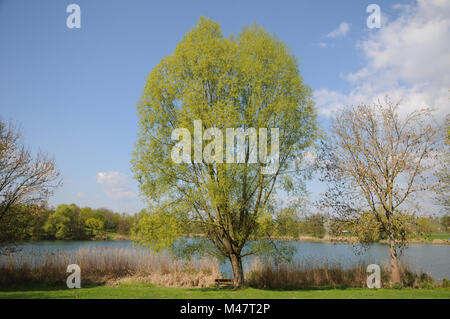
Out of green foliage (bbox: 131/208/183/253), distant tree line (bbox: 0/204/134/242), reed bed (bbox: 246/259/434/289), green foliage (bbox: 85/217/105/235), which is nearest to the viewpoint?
green foliage (bbox: 131/208/183/253)

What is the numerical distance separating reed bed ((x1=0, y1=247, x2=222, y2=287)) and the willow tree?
3.05 metres

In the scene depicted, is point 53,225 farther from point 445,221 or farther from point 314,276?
point 445,221

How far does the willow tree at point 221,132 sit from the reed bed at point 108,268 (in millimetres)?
3050

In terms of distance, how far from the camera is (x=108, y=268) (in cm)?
1800

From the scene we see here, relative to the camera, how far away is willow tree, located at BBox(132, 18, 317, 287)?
13.2 metres

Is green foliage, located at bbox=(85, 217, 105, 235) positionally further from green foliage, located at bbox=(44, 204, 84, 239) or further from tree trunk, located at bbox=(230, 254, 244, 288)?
tree trunk, located at bbox=(230, 254, 244, 288)

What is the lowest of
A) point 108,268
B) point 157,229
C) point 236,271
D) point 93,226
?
point 93,226

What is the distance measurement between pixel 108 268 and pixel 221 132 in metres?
12.2

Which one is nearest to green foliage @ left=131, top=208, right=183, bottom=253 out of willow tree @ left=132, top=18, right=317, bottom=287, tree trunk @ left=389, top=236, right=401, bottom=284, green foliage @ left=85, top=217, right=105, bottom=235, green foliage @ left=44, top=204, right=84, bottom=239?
willow tree @ left=132, top=18, right=317, bottom=287

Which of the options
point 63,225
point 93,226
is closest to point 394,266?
point 63,225

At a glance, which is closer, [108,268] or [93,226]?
[108,268]

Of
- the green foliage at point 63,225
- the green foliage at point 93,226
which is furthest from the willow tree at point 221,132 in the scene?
the green foliage at point 93,226
